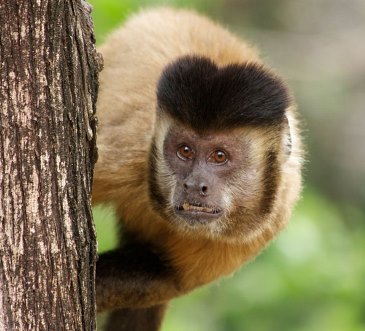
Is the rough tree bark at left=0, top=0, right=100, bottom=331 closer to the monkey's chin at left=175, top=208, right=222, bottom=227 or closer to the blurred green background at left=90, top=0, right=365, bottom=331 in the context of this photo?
the monkey's chin at left=175, top=208, right=222, bottom=227

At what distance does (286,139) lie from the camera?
210 inches

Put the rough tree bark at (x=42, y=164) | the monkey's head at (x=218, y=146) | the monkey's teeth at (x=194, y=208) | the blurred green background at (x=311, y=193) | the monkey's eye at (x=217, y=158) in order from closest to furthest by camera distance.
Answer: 1. the rough tree bark at (x=42, y=164)
2. the monkey's teeth at (x=194, y=208)
3. the monkey's head at (x=218, y=146)
4. the monkey's eye at (x=217, y=158)
5. the blurred green background at (x=311, y=193)

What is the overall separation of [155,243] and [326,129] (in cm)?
740

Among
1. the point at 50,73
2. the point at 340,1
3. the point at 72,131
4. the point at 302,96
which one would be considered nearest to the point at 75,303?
the point at 72,131

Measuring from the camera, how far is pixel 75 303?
3525mm

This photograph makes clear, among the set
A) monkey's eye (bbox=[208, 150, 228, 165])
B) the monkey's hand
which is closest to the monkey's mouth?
monkey's eye (bbox=[208, 150, 228, 165])

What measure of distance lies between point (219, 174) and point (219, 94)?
0.49m

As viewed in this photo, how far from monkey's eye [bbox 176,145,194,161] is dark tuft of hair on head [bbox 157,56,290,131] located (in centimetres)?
14

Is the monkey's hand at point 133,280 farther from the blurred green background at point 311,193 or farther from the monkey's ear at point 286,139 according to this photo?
the monkey's ear at point 286,139

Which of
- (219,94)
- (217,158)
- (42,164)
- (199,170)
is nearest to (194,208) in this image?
(199,170)

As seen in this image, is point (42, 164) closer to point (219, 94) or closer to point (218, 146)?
point (219, 94)

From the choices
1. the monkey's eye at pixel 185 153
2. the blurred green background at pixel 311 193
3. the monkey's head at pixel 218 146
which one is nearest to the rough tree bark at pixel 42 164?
the monkey's head at pixel 218 146

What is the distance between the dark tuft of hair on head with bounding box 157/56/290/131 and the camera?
4.98 m

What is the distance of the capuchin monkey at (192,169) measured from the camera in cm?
501
